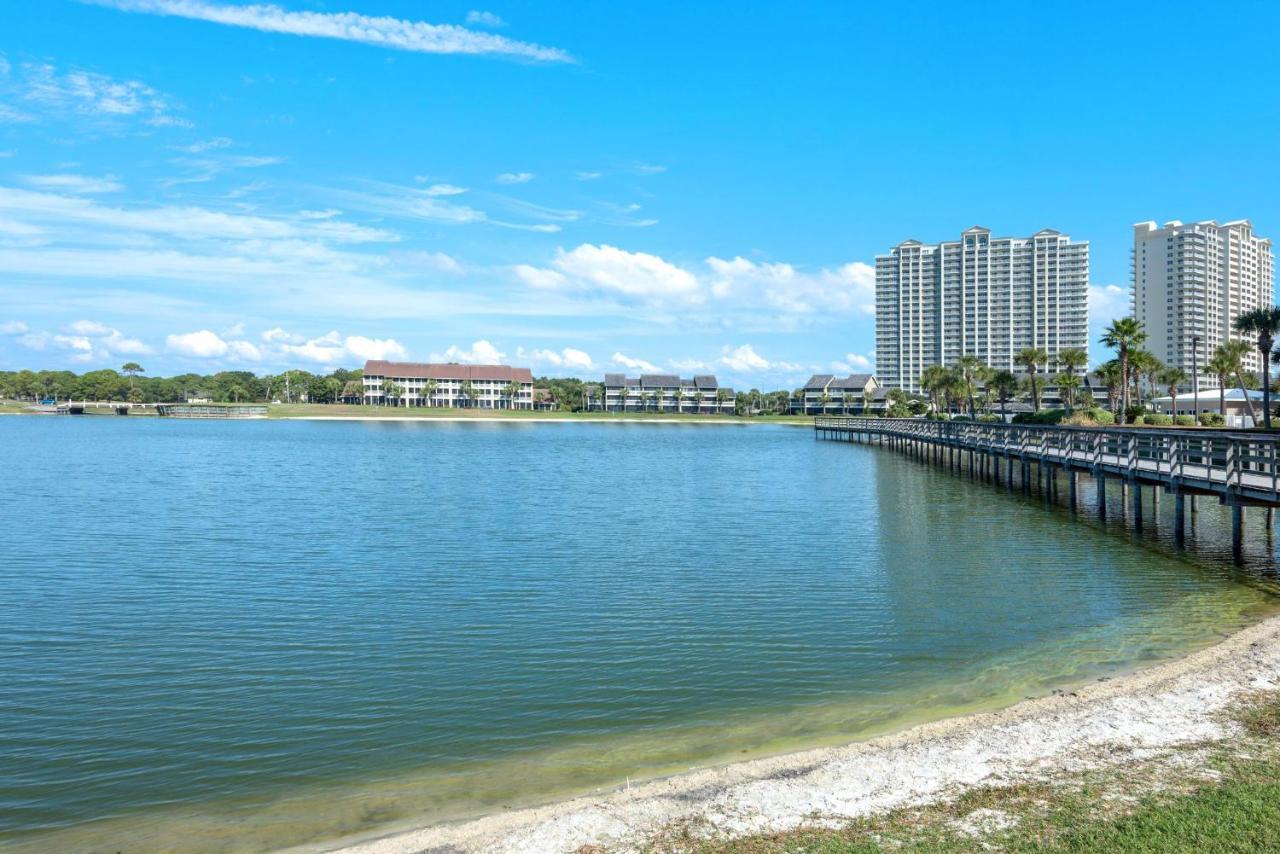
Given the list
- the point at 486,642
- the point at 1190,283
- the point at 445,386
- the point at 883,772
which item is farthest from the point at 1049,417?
the point at 1190,283

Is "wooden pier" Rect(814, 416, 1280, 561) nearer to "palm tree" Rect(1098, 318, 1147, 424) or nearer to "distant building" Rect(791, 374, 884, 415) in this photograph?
"palm tree" Rect(1098, 318, 1147, 424)

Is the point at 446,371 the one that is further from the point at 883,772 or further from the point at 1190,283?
the point at 883,772

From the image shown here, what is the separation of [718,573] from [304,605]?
26.6 feet

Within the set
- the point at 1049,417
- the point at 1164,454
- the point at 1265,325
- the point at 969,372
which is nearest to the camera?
the point at 1164,454

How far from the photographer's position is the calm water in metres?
8.92

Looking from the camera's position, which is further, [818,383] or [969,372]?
[818,383]

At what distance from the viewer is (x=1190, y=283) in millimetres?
187250

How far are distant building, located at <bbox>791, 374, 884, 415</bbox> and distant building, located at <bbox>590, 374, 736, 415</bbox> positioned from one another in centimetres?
1666

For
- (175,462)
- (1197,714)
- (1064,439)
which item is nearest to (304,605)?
(1197,714)

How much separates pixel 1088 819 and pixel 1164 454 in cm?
2014

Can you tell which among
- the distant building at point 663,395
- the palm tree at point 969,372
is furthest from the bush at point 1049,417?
the distant building at point 663,395

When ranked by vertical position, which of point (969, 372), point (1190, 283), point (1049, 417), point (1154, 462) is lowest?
point (1154, 462)

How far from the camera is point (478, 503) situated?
32.2 m

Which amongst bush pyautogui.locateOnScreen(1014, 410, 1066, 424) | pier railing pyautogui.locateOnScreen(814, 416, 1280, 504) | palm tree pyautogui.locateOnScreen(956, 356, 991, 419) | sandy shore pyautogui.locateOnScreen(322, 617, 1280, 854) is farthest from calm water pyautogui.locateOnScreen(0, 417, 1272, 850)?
palm tree pyautogui.locateOnScreen(956, 356, 991, 419)
